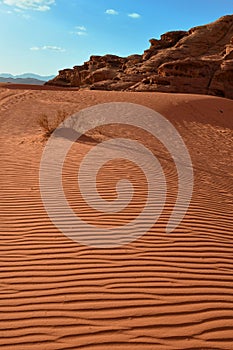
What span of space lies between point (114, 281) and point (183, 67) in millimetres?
23153

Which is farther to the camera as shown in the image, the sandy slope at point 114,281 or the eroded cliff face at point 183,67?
the eroded cliff face at point 183,67

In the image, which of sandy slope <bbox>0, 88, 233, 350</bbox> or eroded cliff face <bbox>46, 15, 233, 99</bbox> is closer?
sandy slope <bbox>0, 88, 233, 350</bbox>

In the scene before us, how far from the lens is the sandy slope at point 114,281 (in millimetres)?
2357

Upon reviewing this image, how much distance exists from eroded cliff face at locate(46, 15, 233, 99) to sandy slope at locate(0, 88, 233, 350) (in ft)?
65.3

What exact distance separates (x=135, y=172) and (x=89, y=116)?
8256 millimetres

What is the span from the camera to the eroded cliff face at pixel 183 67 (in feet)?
78.0

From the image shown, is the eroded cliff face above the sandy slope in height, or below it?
above

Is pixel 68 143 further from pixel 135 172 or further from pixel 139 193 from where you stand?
pixel 139 193

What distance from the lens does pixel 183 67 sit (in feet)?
77.6

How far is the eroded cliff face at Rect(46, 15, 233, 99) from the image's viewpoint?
23.8 meters

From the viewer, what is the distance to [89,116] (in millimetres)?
14078

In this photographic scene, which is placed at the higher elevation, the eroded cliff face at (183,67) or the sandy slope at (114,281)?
the eroded cliff face at (183,67)

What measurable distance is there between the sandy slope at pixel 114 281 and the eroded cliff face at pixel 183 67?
1990 centimetres

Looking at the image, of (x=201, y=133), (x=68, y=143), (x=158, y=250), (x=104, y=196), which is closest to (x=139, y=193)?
(x=104, y=196)
